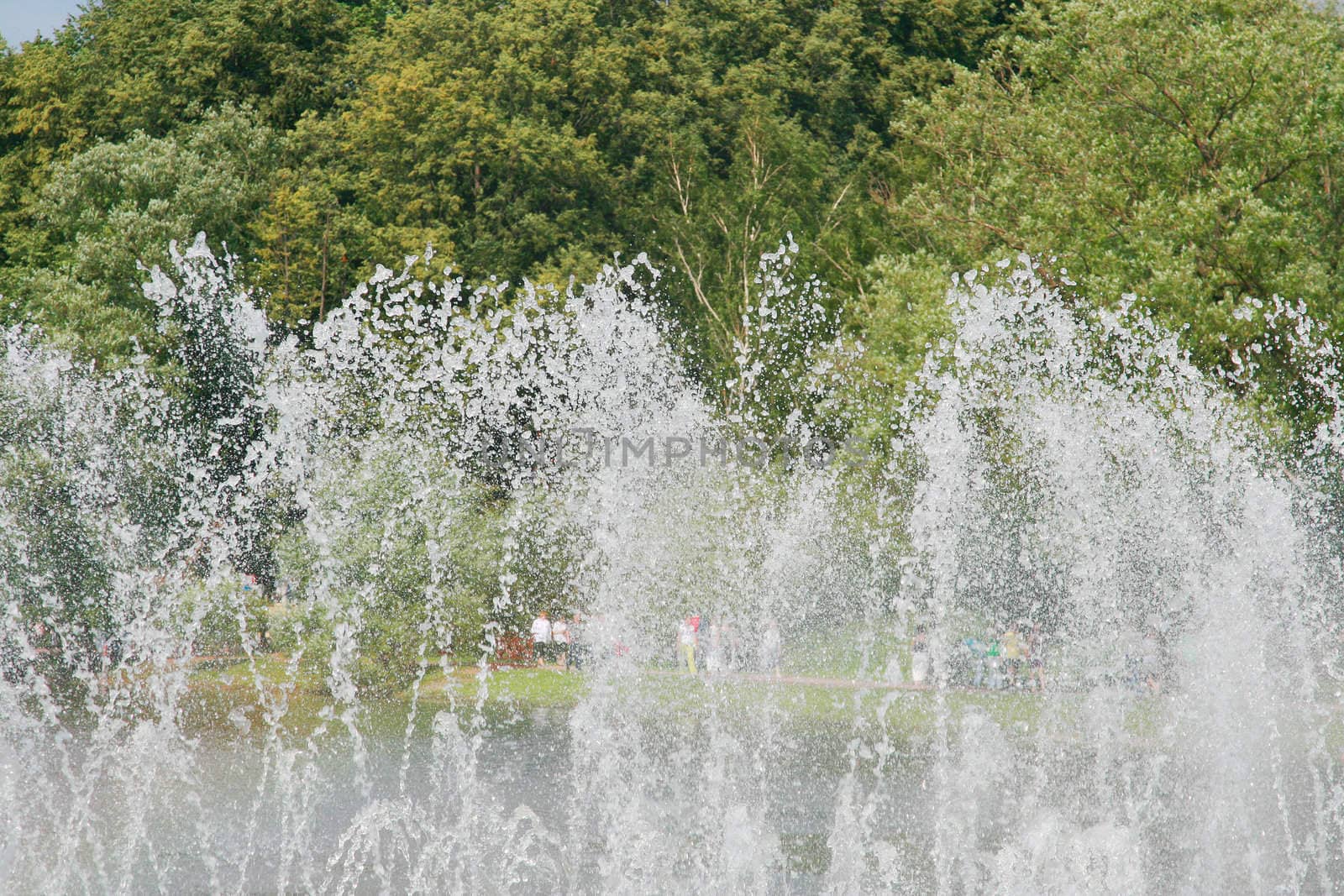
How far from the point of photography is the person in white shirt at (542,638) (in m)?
25.5

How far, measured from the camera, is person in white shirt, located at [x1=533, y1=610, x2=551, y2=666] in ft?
83.7

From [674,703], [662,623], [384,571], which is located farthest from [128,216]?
[674,703]

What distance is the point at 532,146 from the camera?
38.4 meters

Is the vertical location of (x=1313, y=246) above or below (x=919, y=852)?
above

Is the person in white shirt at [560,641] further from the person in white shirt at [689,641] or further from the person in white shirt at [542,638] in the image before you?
the person in white shirt at [689,641]

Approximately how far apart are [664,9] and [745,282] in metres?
11.0

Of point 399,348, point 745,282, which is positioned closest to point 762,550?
point 399,348

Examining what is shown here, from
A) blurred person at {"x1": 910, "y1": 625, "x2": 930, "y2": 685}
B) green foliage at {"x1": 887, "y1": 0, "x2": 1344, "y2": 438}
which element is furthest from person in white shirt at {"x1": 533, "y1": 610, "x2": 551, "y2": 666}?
green foliage at {"x1": 887, "y1": 0, "x2": 1344, "y2": 438}

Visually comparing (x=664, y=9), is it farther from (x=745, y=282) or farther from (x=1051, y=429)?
(x=1051, y=429)

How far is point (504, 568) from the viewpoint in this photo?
2523cm

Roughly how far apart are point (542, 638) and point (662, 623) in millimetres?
2320

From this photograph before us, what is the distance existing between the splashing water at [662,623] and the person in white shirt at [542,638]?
0.60 m

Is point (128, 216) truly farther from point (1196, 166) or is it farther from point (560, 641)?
point (1196, 166)

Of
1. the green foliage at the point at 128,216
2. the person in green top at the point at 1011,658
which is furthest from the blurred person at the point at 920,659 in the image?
the green foliage at the point at 128,216
